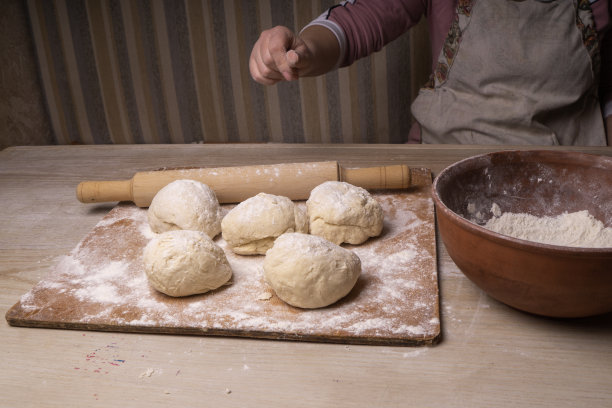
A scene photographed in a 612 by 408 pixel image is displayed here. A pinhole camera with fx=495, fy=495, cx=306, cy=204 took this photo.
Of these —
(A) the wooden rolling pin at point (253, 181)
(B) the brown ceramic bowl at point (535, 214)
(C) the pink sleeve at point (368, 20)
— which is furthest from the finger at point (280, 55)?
(B) the brown ceramic bowl at point (535, 214)

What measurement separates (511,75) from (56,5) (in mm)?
2303

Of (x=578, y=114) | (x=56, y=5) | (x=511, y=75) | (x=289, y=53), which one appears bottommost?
(x=578, y=114)

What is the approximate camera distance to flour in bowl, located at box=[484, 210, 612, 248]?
0.90m

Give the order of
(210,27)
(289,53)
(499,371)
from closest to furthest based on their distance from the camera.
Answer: (499,371) < (289,53) < (210,27)

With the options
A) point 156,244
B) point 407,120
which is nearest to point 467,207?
point 156,244

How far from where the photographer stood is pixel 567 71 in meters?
1.71

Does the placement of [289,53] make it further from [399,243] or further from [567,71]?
[567,71]

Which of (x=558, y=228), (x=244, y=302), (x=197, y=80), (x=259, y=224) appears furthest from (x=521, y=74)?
(x=197, y=80)

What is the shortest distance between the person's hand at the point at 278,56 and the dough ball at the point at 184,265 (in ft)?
2.18

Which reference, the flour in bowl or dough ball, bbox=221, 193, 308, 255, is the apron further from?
dough ball, bbox=221, 193, 308, 255

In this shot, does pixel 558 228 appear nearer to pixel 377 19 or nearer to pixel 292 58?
pixel 292 58

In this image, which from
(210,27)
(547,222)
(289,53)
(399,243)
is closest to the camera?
(547,222)

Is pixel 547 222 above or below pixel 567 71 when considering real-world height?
below

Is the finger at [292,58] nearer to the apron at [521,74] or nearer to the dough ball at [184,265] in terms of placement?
the dough ball at [184,265]
